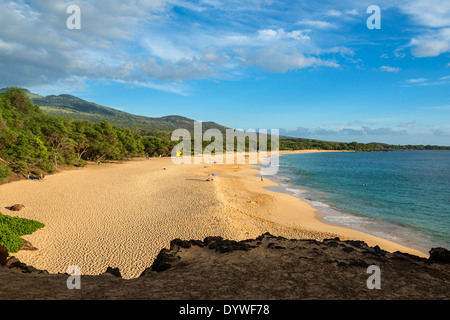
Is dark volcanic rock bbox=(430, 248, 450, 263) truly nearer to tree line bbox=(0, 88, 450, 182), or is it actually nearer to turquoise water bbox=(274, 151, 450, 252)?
turquoise water bbox=(274, 151, 450, 252)

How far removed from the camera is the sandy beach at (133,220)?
38.4ft

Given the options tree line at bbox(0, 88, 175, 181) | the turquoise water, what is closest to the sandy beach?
the turquoise water

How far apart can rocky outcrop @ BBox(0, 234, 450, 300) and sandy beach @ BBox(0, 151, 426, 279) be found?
206 inches

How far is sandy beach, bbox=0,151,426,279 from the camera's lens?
11703 millimetres

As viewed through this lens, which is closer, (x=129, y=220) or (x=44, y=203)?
(x=129, y=220)

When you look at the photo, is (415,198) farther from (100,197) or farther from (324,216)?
(100,197)

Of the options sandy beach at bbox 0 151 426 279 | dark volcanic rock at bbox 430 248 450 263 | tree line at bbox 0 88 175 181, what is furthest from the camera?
tree line at bbox 0 88 175 181

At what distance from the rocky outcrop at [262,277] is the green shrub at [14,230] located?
6.77m

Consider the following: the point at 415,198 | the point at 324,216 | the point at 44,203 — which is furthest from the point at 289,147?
the point at 44,203

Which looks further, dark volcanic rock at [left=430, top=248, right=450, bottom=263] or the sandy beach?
the sandy beach

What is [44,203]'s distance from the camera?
19.1 meters

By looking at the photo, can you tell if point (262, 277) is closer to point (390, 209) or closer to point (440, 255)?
point (440, 255)

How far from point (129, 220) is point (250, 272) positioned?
1396 centimetres
